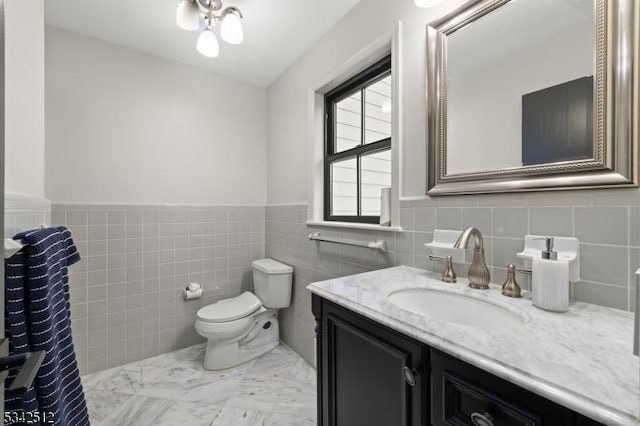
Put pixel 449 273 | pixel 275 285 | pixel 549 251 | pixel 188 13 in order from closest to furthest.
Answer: pixel 549 251 < pixel 449 273 < pixel 188 13 < pixel 275 285

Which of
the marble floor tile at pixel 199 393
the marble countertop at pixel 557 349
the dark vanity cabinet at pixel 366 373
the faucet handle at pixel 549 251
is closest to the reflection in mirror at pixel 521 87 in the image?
the faucet handle at pixel 549 251

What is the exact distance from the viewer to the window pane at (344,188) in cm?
188

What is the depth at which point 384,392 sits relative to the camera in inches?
30.7

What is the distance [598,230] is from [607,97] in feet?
1.24

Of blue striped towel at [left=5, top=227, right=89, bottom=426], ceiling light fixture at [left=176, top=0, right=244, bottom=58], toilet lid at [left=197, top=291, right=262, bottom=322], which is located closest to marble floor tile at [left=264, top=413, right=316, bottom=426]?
toilet lid at [left=197, top=291, right=262, bottom=322]

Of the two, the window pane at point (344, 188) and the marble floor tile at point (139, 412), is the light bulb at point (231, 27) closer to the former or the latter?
the window pane at point (344, 188)

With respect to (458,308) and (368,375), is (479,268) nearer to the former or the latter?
(458,308)

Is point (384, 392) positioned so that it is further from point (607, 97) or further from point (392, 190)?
point (607, 97)

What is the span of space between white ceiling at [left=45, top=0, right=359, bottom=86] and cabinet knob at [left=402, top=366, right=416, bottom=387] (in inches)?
74.1

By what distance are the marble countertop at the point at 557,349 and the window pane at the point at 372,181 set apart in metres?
0.95

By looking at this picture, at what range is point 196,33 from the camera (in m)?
1.88

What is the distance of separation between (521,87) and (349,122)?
1155 mm

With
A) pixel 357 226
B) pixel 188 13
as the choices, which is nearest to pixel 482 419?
pixel 357 226

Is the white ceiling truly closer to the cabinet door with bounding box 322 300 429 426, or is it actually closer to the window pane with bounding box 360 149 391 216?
the window pane with bounding box 360 149 391 216
